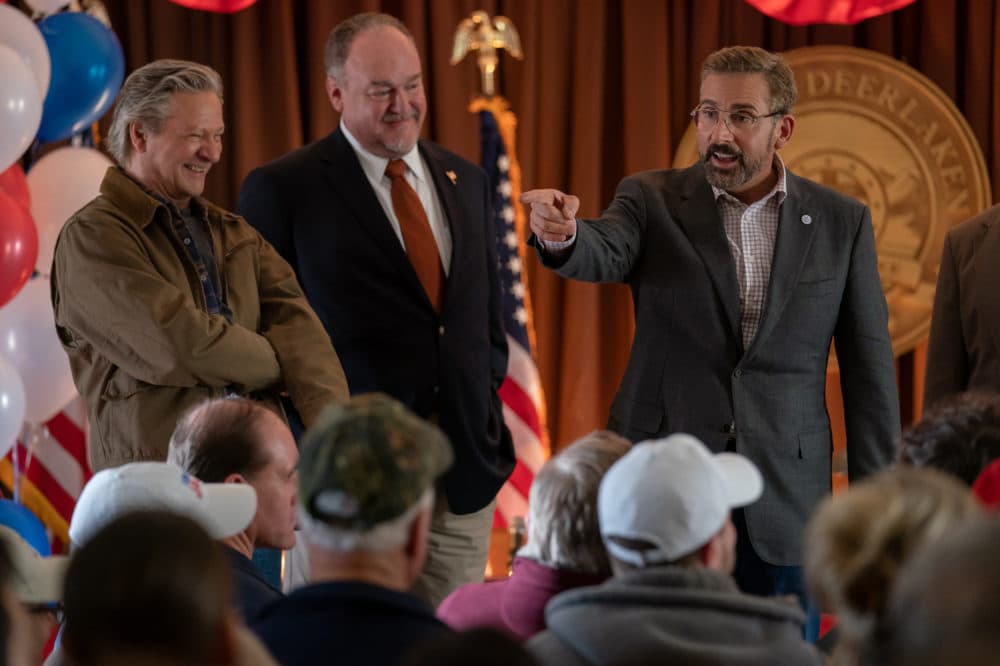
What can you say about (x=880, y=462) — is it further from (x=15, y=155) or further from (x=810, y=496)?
(x=15, y=155)

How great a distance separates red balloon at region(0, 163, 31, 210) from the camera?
4.29 m

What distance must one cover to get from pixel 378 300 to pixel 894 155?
2.76m

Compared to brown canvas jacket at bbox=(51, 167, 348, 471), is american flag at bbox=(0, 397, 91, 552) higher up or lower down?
lower down

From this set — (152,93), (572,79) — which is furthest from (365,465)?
(572,79)

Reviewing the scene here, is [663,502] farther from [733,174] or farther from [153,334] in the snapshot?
[733,174]

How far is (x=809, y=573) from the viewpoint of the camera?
1.53 m

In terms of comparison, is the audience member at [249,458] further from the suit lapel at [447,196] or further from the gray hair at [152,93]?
the suit lapel at [447,196]

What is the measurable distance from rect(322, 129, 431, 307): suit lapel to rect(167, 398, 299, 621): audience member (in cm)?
107

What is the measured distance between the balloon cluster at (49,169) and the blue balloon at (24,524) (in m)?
0.26

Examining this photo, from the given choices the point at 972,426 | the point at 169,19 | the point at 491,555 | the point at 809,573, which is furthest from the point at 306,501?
the point at 169,19

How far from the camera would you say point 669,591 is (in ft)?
5.97

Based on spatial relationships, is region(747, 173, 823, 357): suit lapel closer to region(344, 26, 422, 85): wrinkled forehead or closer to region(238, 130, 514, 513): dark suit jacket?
region(238, 130, 514, 513): dark suit jacket

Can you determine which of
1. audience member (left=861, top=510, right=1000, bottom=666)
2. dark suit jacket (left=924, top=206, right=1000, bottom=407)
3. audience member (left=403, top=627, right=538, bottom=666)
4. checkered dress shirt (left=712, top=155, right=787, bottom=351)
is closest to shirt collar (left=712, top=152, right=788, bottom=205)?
checkered dress shirt (left=712, top=155, right=787, bottom=351)

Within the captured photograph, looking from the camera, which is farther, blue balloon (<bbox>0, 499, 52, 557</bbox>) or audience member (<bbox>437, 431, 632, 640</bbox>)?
blue balloon (<bbox>0, 499, 52, 557</bbox>)
